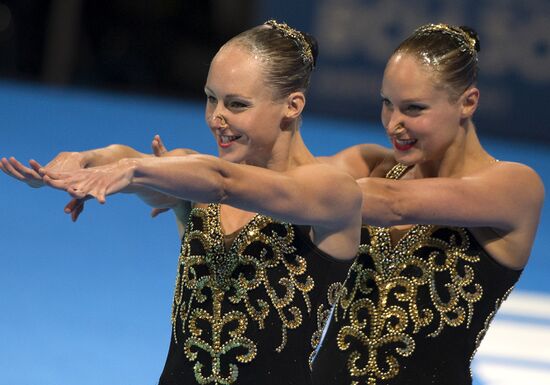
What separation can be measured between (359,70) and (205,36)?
2108mm

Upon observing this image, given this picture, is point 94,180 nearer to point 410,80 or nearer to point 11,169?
point 11,169

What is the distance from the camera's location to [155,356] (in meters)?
4.75

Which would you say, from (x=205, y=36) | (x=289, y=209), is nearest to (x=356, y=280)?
(x=289, y=209)

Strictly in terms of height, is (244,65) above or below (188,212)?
above

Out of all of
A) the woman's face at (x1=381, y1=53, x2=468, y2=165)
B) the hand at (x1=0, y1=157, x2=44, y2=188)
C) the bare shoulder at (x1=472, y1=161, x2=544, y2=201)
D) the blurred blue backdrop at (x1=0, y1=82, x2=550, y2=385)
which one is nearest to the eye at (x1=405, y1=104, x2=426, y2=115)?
the woman's face at (x1=381, y1=53, x2=468, y2=165)

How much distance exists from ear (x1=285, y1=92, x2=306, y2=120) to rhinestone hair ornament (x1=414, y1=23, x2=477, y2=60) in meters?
0.47

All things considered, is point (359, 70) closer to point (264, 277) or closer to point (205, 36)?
point (205, 36)

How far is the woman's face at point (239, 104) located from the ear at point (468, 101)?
1.80 feet

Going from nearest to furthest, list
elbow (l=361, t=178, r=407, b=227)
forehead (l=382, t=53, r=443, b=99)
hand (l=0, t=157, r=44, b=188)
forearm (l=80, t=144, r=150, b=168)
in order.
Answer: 1. hand (l=0, t=157, r=44, b=188)
2. forearm (l=80, t=144, r=150, b=168)
3. elbow (l=361, t=178, r=407, b=227)
4. forehead (l=382, t=53, r=443, b=99)

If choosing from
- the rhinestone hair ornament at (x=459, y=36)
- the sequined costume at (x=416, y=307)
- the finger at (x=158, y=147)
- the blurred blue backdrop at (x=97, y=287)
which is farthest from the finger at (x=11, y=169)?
the blurred blue backdrop at (x=97, y=287)

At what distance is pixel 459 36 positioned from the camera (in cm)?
305

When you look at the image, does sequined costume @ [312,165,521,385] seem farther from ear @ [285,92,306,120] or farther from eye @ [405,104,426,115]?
ear @ [285,92,306,120]

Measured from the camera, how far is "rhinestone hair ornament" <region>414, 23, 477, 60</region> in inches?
119

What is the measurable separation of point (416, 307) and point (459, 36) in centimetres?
72
